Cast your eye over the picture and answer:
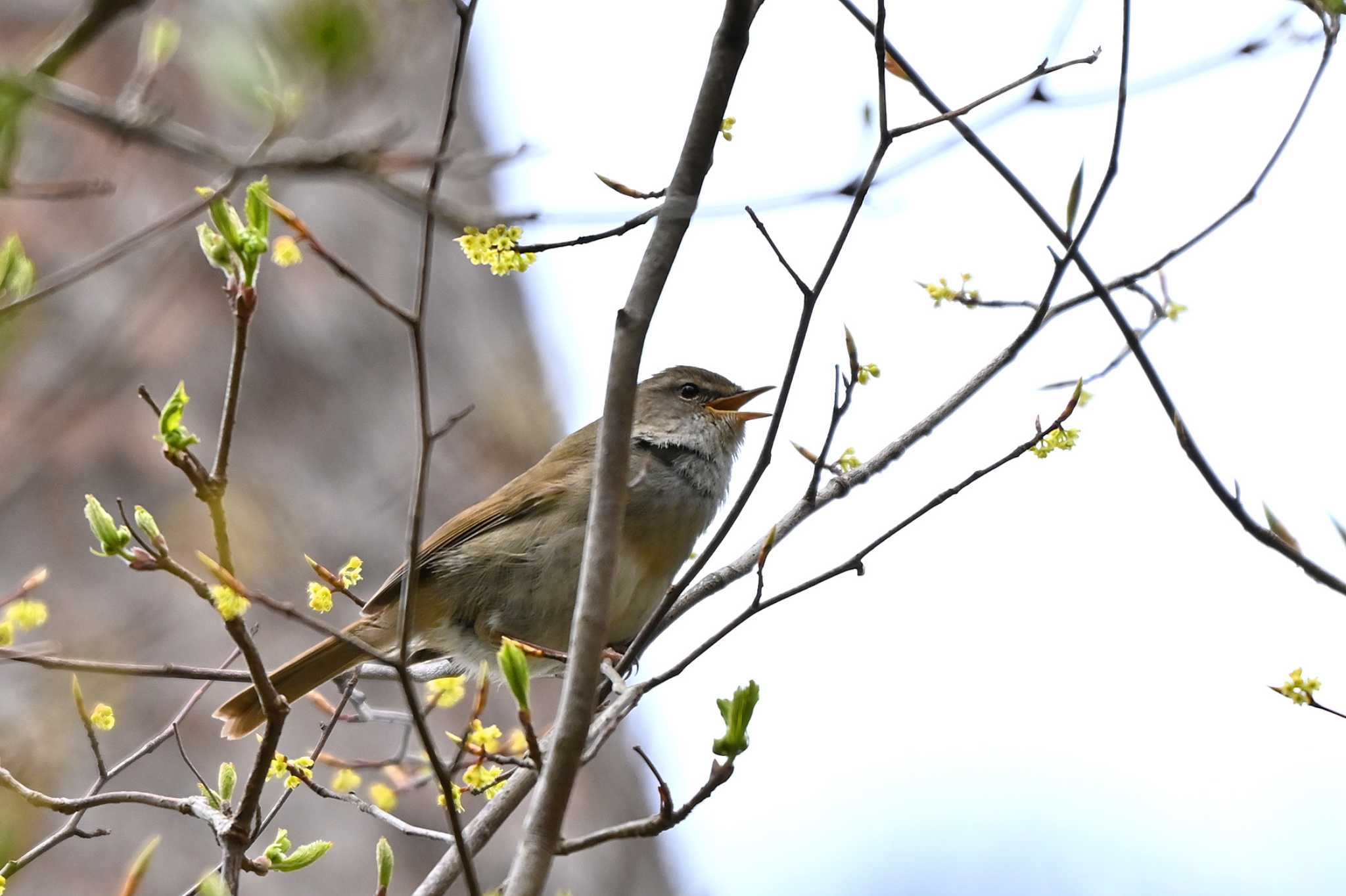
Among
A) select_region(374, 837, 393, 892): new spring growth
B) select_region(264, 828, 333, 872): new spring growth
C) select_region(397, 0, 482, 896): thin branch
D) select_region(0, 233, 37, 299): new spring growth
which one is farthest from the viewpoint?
select_region(264, 828, 333, 872): new spring growth

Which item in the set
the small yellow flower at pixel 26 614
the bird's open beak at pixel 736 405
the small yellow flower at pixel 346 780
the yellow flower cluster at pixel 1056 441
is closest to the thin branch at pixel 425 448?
the small yellow flower at pixel 26 614

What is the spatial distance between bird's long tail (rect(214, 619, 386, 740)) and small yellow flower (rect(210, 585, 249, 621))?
7.01 feet

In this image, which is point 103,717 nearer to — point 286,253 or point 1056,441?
point 286,253

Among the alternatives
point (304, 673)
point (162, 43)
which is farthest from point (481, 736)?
point (304, 673)

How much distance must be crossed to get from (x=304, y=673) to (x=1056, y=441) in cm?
266

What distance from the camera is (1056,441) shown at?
2662 millimetres

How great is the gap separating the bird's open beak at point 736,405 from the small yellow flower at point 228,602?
3.01m

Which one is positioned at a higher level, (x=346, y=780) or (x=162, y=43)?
A: (x=162, y=43)

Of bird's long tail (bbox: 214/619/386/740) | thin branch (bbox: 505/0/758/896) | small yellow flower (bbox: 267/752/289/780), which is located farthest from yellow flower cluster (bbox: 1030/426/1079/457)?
bird's long tail (bbox: 214/619/386/740)

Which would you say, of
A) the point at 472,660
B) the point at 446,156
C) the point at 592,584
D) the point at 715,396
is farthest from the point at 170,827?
the point at 446,156

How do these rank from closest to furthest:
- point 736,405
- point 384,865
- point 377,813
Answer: point 384,865 → point 377,813 → point 736,405

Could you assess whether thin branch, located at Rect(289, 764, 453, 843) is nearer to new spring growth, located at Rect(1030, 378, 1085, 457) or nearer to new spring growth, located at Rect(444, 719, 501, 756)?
new spring growth, located at Rect(444, 719, 501, 756)

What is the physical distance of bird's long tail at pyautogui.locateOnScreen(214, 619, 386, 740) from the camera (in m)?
3.86

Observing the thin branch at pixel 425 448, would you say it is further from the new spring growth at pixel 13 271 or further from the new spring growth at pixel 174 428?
the new spring growth at pixel 13 271
